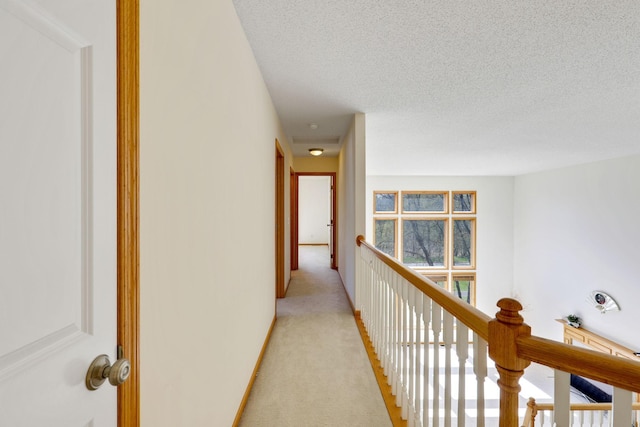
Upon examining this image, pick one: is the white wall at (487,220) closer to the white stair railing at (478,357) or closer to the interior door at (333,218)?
the interior door at (333,218)

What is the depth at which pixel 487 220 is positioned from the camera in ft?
27.6

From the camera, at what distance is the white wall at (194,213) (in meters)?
0.78

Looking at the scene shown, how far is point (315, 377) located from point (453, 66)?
2499 mm

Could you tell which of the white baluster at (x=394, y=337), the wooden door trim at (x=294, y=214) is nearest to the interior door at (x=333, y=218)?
the wooden door trim at (x=294, y=214)

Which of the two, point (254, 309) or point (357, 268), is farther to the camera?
point (357, 268)

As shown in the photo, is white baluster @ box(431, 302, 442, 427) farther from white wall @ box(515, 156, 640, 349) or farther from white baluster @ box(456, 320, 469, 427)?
white wall @ box(515, 156, 640, 349)

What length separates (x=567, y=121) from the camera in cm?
331

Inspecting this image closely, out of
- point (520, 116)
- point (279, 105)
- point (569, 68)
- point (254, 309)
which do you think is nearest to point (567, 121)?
point (520, 116)

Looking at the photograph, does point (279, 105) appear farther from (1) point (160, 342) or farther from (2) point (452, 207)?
(2) point (452, 207)
